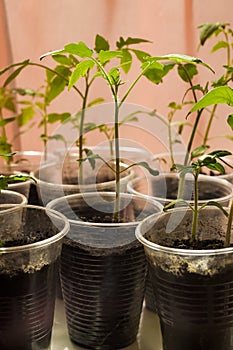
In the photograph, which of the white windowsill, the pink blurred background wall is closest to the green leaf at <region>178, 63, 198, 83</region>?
the pink blurred background wall

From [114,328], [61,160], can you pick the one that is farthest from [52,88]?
[114,328]

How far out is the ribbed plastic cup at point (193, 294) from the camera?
83 cm

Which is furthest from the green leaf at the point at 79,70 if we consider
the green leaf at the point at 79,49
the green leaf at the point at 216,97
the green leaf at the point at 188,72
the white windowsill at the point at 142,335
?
the white windowsill at the point at 142,335

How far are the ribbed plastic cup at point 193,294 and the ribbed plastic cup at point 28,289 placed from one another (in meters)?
0.15

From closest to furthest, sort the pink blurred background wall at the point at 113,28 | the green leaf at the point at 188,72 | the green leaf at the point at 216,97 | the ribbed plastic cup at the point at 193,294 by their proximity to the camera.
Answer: the green leaf at the point at 216,97, the ribbed plastic cup at the point at 193,294, the green leaf at the point at 188,72, the pink blurred background wall at the point at 113,28

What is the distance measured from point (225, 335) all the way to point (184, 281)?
0.11 m

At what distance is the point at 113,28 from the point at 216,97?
0.76 metres

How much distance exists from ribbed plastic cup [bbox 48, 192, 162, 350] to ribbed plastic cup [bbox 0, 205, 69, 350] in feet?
0.16

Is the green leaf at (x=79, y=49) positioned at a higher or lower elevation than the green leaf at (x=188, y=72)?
higher

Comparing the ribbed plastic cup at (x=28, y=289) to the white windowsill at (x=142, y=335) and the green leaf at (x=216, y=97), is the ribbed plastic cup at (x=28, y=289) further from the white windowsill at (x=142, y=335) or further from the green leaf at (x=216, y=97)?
the green leaf at (x=216, y=97)

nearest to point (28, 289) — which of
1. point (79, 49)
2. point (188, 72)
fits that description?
point (79, 49)

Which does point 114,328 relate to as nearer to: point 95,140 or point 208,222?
point 208,222

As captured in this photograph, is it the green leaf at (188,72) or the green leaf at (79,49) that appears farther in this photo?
the green leaf at (188,72)

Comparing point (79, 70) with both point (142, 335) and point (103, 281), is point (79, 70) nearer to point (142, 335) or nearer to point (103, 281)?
point (103, 281)
